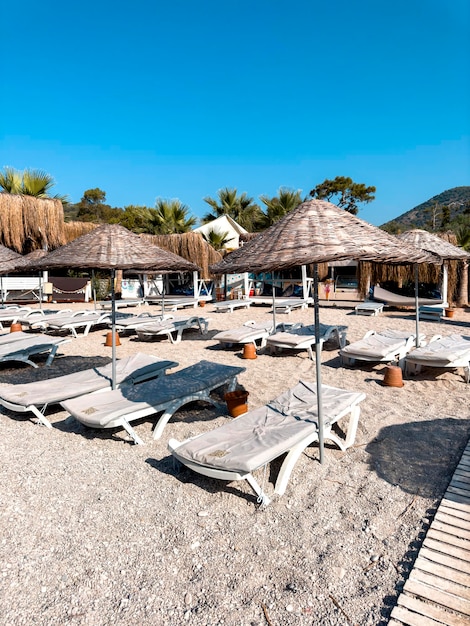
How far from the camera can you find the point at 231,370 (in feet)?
17.6

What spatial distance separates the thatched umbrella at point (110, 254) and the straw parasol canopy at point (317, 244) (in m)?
1.39

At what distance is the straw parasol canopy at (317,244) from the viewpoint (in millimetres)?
2949

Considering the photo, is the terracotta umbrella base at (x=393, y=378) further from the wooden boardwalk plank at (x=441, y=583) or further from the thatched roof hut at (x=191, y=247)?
the thatched roof hut at (x=191, y=247)

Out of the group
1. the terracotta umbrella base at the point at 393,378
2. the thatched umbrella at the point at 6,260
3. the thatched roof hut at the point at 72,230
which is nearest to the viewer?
the terracotta umbrella base at the point at 393,378

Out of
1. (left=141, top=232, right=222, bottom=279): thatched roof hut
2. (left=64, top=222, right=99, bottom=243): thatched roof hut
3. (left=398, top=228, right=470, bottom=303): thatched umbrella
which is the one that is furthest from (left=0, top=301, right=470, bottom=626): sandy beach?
(left=64, top=222, right=99, bottom=243): thatched roof hut

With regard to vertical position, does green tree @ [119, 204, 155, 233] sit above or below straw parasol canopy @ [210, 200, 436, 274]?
above

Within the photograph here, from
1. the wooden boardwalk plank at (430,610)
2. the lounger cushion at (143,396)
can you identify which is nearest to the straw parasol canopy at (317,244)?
the lounger cushion at (143,396)

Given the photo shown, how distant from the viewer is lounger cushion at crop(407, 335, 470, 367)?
18.5ft

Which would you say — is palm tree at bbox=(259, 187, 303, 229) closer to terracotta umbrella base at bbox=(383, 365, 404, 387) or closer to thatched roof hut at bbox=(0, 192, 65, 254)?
thatched roof hut at bbox=(0, 192, 65, 254)

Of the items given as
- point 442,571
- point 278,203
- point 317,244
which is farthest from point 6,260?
point 278,203

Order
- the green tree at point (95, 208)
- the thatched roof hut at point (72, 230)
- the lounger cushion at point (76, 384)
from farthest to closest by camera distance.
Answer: the green tree at point (95, 208) → the thatched roof hut at point (72, 230) → the lounger cushion at point (76, 384)

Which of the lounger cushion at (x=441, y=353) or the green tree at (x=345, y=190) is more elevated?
the green tree at (x=345, y=190)

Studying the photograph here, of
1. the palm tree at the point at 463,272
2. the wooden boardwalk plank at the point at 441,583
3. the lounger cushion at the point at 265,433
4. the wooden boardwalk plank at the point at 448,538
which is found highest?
the palm tree at the point at 463,272

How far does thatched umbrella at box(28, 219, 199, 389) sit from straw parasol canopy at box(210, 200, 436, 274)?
1.39m
